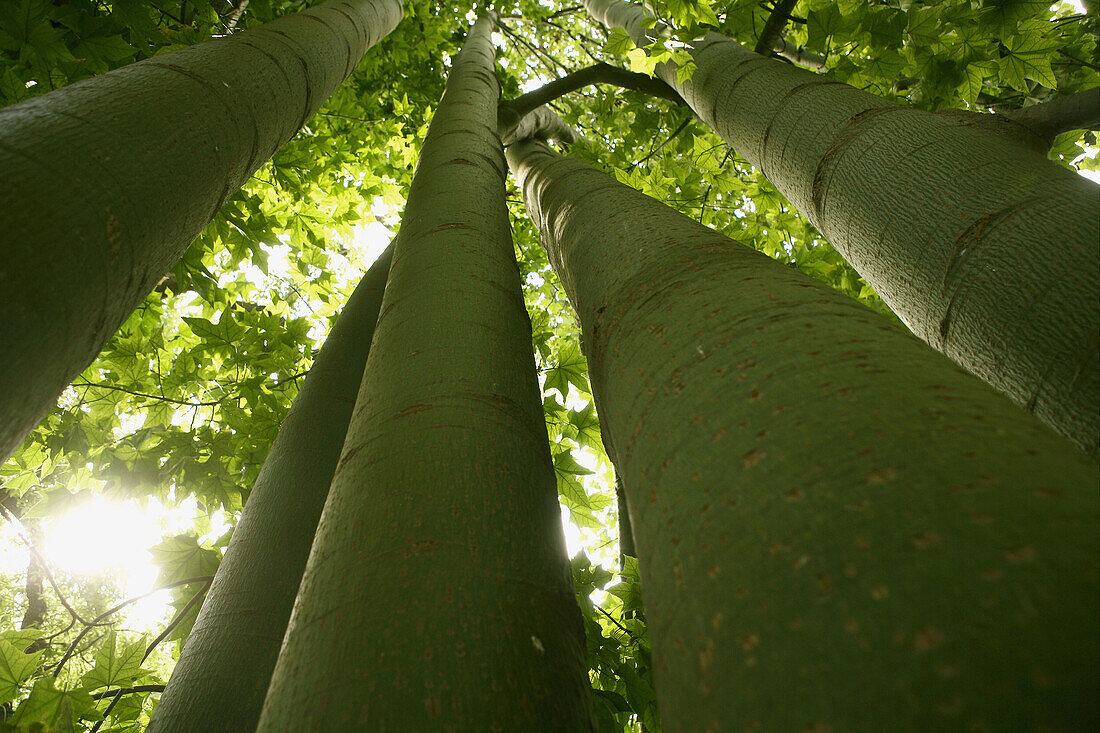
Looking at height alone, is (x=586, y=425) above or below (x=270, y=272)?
below

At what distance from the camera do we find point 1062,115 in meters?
1.00

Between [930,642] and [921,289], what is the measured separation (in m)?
0.79

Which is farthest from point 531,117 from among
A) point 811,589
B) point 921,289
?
point 811,589

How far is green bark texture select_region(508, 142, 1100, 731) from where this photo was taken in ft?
1.14

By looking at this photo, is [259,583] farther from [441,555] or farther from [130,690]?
[130,690]

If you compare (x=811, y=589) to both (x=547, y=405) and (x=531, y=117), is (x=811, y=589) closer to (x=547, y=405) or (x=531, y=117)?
(x=547, y=405)

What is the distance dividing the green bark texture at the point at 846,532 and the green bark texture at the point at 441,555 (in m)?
0.19

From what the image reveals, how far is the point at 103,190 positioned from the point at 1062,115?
1586mm

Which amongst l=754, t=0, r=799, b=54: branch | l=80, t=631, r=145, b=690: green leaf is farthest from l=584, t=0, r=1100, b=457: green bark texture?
l=80, t=631, r=145, b=690: green leaf

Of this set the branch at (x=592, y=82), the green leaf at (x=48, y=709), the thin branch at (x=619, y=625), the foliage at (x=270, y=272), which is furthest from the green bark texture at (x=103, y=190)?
the branch at (x=592, y=82)

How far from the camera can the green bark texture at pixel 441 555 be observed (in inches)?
23.5

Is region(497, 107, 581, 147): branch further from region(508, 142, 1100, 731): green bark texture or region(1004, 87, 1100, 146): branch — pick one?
region(508, 142, 1100, 731): green bark texture

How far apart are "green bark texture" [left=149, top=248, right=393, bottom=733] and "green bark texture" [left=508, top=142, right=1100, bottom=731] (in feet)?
2.66

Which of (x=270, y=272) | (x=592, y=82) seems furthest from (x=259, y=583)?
(x=592, y=82)
